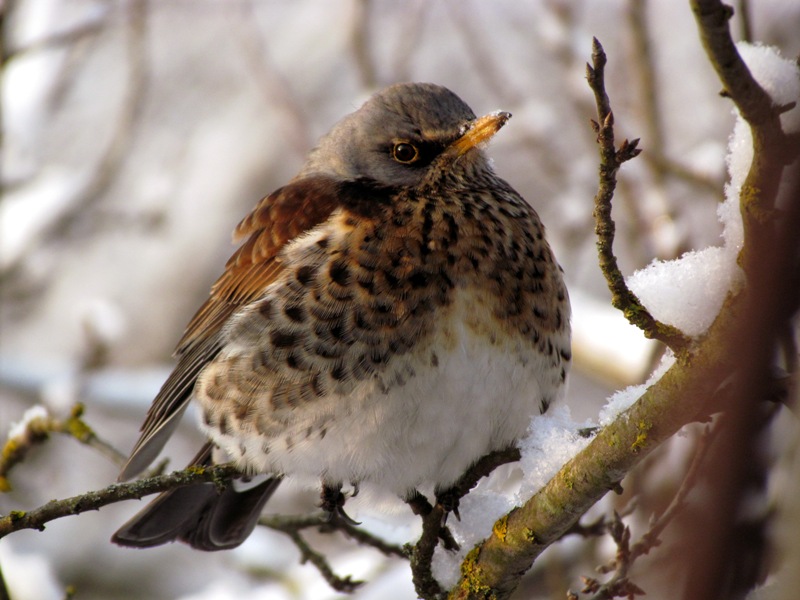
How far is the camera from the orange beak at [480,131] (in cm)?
341

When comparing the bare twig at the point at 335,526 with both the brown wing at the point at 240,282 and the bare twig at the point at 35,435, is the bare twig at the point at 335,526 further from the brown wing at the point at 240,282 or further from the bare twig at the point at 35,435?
the bare twig at the point at 35,435

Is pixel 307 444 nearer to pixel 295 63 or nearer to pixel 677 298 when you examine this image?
pixel 677 298

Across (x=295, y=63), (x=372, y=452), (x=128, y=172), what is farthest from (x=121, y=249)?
(x=372, y=452)

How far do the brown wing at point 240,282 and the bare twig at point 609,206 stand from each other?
1.59 metres

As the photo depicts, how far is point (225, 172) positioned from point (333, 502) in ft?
21.9

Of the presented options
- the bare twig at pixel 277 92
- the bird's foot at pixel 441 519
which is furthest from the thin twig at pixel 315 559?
the bare twig at pixel 277 92

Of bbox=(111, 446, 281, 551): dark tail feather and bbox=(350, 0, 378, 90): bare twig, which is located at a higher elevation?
bbox=(350, 0, 378, 90): bare twig

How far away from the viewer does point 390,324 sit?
3045mm

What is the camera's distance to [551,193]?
8656 millimetres

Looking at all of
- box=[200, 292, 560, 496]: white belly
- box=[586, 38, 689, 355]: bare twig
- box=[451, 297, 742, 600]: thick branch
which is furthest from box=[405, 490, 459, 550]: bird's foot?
box=[586, 38, 689, 355]: bare twig

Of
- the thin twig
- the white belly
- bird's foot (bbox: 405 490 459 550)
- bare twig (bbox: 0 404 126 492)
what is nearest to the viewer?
bird's foot (bbox: 405 490 459 550)

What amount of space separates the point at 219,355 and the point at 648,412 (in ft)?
6.33

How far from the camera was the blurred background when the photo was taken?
18.9ft

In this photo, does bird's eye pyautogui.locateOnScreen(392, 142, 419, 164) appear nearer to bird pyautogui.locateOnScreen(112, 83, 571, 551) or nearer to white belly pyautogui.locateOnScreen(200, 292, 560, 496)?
bird pyautogui.locateOnScreen(112, 83, 571, 551)
